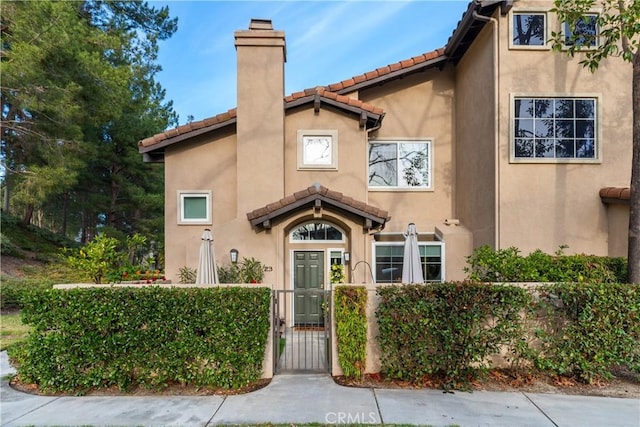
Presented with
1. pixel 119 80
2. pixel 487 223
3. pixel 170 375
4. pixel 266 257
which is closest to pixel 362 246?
pixel 266 257

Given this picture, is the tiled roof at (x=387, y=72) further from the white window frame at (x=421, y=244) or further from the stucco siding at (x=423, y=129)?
the white window frame at (x=421, y=244)

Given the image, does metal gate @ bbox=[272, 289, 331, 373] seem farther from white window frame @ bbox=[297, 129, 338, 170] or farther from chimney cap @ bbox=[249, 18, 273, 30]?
chimney cap @ bbox=[249, 18, 273, 30]

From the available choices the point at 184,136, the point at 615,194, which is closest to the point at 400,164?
the point at 615,194

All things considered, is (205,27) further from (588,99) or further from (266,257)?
(588,99)

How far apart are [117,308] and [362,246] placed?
6382 mm

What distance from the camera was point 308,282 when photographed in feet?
34.9

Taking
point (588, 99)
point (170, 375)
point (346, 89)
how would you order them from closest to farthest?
1. point (170, 375)
2. point (588, 99)
3. point (346, 89)

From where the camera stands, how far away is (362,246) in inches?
399

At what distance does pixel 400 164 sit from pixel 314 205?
3881 millimetres

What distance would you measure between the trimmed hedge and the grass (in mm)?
2755

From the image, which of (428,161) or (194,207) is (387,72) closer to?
(428,161)

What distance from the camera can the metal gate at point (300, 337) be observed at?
6672 mm

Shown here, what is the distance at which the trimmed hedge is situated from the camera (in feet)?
19.4

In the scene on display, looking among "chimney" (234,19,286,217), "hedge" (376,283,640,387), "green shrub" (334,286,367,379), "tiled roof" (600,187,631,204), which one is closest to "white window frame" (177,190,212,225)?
"chimney" (234,19,286,217)
